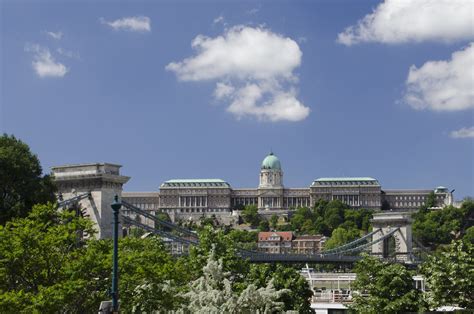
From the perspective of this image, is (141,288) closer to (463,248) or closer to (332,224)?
(463,248)

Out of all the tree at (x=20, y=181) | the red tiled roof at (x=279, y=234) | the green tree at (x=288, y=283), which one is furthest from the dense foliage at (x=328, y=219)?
the tree at (x=20, y=181)

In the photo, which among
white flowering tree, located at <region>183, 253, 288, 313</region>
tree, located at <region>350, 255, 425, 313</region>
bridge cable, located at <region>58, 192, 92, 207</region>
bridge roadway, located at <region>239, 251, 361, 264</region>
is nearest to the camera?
white flowering tree, located at <region>183, 253, 288, 313</region>

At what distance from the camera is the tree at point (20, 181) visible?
40.8 metres

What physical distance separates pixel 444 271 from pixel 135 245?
18.2m

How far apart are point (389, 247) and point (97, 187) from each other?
68.5m

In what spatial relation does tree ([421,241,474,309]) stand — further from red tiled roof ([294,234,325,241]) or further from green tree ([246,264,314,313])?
red tiled roof ([294,234,325,241])

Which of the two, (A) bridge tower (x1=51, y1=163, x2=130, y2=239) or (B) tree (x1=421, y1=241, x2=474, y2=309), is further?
(A) bridge tower (x1=51, y1=163, x2=130, y2=239)

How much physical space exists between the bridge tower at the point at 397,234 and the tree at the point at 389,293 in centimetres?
5532

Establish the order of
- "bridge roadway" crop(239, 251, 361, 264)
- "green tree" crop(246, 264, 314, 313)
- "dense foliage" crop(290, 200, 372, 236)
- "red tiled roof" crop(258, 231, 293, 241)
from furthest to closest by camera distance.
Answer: "dense foliage" crop(290, 200, 372, 236), "red tiled roof" crop(258, 231, 293, 241), "bridge roadway" crop(239, 251, 361, 264), "green tree" crop(246, 264, 314, 313)

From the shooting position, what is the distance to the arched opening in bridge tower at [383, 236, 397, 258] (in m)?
104

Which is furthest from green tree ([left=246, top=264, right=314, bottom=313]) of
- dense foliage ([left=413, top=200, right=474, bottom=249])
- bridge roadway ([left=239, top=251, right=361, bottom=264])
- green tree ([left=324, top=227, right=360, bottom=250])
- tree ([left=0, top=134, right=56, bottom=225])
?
green tree ([left=324, top=227, right=360, bottom=250])

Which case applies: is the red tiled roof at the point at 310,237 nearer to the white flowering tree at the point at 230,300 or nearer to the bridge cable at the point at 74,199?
the bridge cable at the point at 74,199

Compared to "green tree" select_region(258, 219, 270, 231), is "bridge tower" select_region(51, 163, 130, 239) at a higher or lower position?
lower

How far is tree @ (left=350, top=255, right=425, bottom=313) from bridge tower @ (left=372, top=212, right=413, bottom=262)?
55317mm
